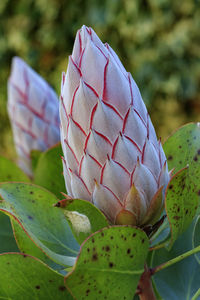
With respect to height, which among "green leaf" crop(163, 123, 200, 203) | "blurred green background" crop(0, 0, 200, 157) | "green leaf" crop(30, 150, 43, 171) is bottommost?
"green leaf" crop(163, 123, 200, 203)

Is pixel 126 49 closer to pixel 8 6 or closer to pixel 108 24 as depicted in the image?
pixel 108 24

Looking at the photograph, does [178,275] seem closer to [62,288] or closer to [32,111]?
[62,288]

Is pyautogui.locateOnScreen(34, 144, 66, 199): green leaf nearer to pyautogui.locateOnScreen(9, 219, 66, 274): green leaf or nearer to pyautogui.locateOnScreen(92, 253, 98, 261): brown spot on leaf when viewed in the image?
pyautogui.locateOnScreen(9, 219, 66, 274): green leaf

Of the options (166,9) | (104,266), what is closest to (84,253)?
(104,266)

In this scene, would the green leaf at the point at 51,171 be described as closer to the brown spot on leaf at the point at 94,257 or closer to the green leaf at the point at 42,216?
the green leaf at the point at 42,216

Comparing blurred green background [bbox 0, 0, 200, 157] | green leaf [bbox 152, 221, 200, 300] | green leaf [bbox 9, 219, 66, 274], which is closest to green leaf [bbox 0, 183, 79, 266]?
green leaf [bbox 9, 219, 66, 274]

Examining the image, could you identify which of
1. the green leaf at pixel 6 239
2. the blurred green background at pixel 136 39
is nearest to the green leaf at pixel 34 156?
the green leaf at pixel 6 239

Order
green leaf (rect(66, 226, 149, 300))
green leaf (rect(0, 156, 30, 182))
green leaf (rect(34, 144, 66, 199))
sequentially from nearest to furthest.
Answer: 1. green leaf (rect(66, 226, 149, 300))
2. green leaf (rect(34, 144, 66, 199))
3. green leaf (rect(0, 156, 30, 182))
